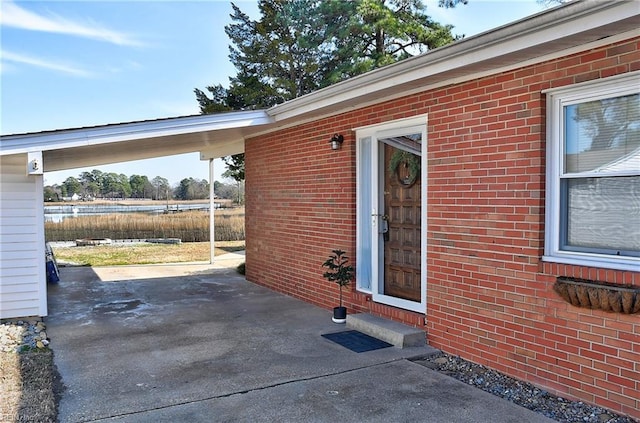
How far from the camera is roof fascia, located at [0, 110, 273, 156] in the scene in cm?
549

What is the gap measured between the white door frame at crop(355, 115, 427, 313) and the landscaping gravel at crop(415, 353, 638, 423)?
823 millimetres

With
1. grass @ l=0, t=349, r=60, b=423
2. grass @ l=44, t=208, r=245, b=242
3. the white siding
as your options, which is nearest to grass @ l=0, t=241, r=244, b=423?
grass @ l=0, t=349, r=60, b=423

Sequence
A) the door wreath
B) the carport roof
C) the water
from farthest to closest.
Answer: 1. the water
2. the door wreath
3. the carport roof

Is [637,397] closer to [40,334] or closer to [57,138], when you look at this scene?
[40,334]

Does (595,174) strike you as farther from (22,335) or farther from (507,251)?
(22,335)

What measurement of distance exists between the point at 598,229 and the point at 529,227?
494 millimetres

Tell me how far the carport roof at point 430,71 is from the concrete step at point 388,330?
258 centimetres

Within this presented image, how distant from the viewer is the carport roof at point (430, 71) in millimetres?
3010

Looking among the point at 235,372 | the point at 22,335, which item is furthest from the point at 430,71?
the point at 22,335

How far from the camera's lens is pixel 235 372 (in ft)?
13.6

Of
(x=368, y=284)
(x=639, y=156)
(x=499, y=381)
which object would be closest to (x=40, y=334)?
(x=368, y=284)

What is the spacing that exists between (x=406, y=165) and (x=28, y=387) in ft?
14.2

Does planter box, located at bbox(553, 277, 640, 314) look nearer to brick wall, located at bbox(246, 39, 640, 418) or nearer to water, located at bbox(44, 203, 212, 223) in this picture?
brick wall, located at bbox(246, 39, 640, 418)

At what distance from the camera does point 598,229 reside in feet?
11.4
